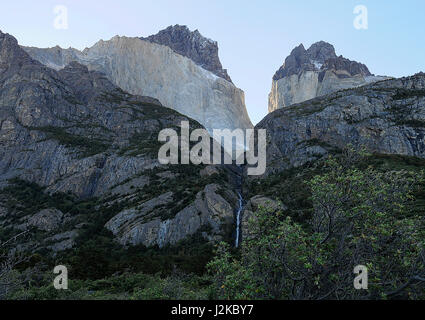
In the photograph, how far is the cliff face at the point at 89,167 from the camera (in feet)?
209

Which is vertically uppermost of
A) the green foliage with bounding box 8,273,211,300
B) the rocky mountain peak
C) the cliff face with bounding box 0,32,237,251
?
the rocky mountain peak

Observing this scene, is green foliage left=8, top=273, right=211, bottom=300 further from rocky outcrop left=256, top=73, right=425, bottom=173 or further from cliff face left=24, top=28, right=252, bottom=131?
cliff face left=24, top=28, right=252, bottom=131

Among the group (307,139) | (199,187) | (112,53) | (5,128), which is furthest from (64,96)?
(307,139)

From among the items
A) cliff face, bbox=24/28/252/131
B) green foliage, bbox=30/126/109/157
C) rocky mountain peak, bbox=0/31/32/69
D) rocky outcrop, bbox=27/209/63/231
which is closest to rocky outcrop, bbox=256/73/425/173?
green foliage, bbox=30/126/109/157

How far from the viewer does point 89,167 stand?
92.2m

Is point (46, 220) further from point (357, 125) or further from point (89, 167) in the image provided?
point (357, 125)

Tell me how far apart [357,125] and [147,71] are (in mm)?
132681

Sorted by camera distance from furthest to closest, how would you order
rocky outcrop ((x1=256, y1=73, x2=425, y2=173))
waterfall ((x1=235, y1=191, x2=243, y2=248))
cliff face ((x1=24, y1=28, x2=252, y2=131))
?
cliff face ((x1=24, y1=28, x2=252, y2=131)), rocky outcrop ((x1=256, y1=73, x2=425, y2=173)), waterfall ((x1=235, y1=191, x2=243, y2=248))

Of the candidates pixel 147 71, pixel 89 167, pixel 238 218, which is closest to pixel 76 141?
pixel 89 167

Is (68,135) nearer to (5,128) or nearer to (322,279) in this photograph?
(5,128)

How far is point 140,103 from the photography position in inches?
5463

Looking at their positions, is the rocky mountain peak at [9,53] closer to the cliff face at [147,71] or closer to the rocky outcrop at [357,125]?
the cliff face at [147,71]

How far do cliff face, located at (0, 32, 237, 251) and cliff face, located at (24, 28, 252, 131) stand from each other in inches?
1031

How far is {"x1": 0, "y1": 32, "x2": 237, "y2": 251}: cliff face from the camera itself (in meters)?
63.8
